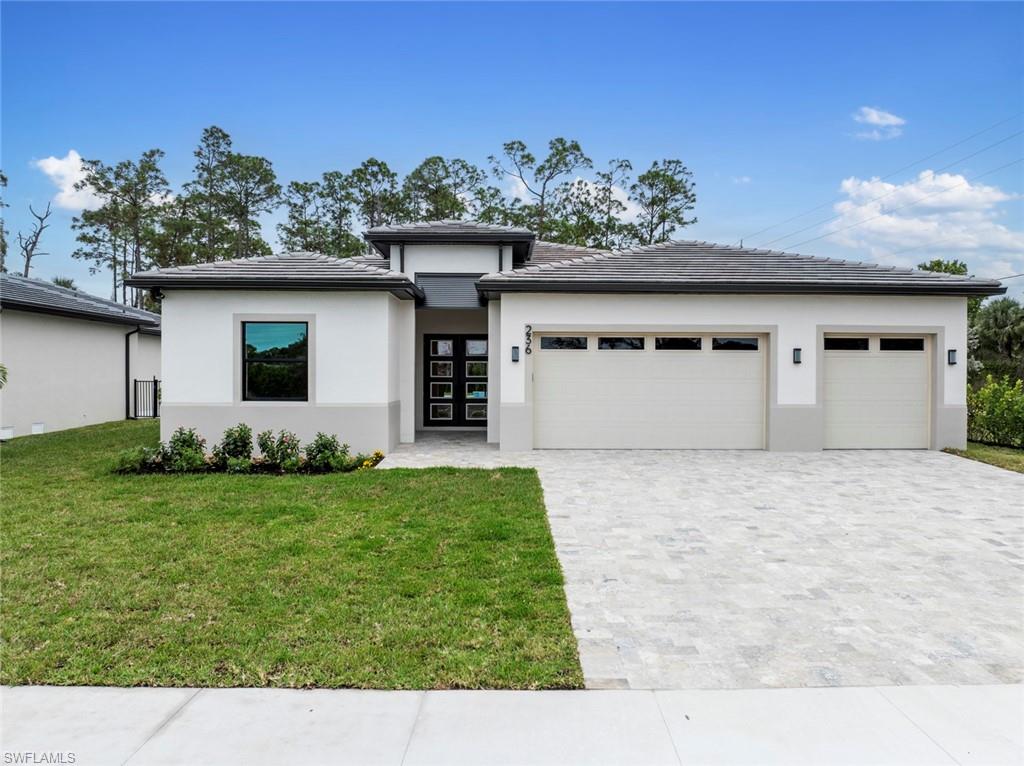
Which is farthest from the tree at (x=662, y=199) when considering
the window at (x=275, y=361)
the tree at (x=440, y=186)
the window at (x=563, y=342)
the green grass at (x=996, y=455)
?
the window at (x=275, y=361)

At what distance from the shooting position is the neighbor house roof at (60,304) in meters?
13.3

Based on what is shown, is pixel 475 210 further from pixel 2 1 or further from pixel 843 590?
pixel 843 590

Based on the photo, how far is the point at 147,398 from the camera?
1900cm

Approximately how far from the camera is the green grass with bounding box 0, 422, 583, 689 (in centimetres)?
330

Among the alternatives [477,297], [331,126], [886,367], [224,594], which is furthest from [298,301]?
[331,126]

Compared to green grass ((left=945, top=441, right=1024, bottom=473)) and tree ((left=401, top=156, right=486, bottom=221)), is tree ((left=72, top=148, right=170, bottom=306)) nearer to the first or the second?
tree ((left=401, top=156, right=486, bottom=221))

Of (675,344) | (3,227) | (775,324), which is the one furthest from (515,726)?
(3,227)

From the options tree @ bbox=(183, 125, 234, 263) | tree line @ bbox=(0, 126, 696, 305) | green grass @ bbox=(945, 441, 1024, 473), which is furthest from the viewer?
tree @ bbox=(183, 125, 234, 263)

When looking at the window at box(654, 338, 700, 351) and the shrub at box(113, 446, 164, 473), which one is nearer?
the shrub at box(113, 446, 164, 473)

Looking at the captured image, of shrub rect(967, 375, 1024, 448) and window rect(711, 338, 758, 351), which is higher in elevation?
window rect(711, 338, 758, 351)

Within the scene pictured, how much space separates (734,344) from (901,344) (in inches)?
133

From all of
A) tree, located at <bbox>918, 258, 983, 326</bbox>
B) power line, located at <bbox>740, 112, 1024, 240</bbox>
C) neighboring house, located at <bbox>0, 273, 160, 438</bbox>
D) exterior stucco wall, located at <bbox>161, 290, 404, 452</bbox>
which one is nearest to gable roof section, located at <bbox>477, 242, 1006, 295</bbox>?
exterior stucco wall, located at <bbox>161, 290, 404, 452</bbox>

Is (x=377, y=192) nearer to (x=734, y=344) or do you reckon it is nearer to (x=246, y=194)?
(x=246, y=194)

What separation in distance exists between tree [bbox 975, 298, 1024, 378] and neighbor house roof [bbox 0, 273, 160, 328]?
107ft
